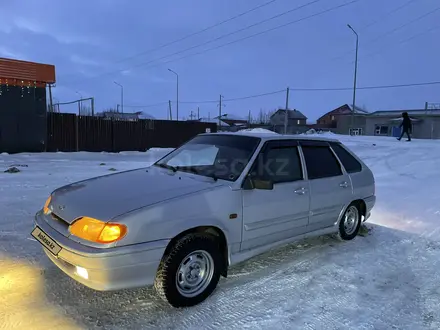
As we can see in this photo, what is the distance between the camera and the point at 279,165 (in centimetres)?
411

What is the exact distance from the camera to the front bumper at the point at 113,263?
2.77 m

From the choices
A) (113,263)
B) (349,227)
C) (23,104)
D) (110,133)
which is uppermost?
(23,104)

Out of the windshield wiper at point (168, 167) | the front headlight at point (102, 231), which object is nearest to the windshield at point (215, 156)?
the windshield wiper at point (168, 167)

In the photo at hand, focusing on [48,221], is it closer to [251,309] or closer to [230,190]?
[230,190]

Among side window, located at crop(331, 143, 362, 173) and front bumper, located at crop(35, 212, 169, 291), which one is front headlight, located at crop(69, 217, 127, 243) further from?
side window, located at crop(331, 143, 362, 173)

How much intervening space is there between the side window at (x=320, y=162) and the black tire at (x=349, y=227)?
1.95 feet

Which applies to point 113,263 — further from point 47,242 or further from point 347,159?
point 347,159

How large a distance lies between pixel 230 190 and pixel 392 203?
518 cm

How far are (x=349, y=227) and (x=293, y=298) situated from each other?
82.2 inches

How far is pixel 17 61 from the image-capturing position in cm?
1586

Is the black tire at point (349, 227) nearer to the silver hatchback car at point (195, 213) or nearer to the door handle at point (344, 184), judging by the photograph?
the silver hatchback car at point (195, 213)

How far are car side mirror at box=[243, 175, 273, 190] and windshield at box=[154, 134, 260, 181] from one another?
127mm

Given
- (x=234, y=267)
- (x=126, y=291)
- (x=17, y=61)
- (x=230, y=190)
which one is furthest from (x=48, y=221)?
(x=17, y=61)

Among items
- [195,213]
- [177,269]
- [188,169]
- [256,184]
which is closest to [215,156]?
[188,169]
